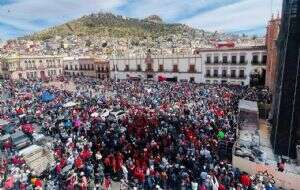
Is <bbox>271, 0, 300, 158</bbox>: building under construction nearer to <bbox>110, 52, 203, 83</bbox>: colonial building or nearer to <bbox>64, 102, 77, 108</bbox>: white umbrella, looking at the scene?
<bbox>64, 102, 77, 108</bbox>: white umbrella

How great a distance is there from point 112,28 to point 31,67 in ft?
299

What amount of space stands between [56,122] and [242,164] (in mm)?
16448

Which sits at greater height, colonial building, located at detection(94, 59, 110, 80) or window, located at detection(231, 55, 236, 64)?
window, located at detection(231, 55, 236, 64)

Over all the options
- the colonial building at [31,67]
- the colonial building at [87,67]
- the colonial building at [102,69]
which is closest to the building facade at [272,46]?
the colonial building at [102,69]

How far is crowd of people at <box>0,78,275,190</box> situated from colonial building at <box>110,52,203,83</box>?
19.8 metres

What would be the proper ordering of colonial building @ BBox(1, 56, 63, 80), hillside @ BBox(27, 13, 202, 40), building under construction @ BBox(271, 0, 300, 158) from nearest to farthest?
building under construction @ BBox(271, 0, 300, 158)
colonial building @ BBox(1, 56, 63, 80)
hillside @ BBox(27, 13, 202, 40)

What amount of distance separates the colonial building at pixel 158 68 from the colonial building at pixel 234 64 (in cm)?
178

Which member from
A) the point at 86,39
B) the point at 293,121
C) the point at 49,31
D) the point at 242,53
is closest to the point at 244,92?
the point at 242,53

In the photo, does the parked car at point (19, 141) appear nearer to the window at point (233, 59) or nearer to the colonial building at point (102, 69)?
the window at point (233, 59)

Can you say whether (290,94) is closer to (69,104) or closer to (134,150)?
(134,150)

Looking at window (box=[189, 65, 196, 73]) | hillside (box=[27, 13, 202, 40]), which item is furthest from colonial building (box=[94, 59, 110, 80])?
hillside (box=[27, 13, 202, 40])

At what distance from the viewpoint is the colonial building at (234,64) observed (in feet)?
138

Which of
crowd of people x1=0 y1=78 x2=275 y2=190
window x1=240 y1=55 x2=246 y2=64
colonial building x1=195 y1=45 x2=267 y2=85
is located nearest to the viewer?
crowd of people x1=0 y1=78 x2=275 y2=190

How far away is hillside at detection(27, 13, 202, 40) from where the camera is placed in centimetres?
14775
